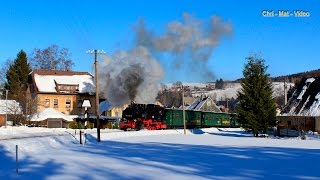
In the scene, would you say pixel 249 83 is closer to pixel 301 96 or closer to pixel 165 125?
pixel 301 96

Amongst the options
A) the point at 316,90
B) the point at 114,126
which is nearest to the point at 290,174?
the point at 316,90

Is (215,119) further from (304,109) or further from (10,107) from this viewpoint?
(10,107)

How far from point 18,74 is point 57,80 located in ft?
34.0

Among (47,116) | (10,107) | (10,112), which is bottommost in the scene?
(47,116)

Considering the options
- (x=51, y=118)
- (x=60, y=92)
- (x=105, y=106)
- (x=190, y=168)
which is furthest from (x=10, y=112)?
(x=190, y=168)

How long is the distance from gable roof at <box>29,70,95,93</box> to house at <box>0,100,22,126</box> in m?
6.12

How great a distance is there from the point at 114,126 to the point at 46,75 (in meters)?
19.6

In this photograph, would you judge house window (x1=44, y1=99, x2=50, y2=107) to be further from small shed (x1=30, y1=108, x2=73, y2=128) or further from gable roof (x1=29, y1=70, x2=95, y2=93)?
small shed (x1=30, y1=108, x2=73, y2=128)

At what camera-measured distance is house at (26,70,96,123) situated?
77500 millimetres

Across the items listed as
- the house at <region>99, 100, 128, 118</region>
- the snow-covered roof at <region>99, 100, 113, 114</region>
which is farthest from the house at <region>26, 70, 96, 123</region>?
the house at <region>99, 100, 128, 118</region>

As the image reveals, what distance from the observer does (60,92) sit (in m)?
78.2

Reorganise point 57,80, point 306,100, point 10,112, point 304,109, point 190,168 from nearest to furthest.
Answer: point 190,168 → point 304,109 → point 306,100 → point 10,112 → point 57,80

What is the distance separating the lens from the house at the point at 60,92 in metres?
77.5

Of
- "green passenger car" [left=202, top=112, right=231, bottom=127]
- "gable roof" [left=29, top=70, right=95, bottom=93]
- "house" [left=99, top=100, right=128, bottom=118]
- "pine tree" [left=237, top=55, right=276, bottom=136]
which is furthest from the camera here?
"house" [left=99, top=100, right=128, bottom=118]
